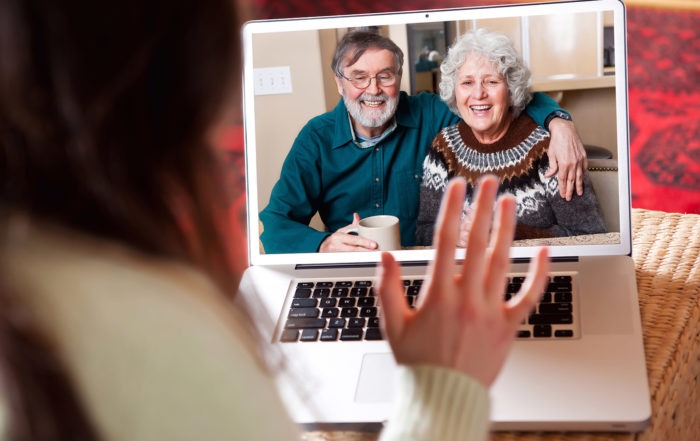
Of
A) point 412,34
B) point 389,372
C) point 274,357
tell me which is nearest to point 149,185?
point 274,357

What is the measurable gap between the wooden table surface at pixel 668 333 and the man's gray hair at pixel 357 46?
429 millimetres

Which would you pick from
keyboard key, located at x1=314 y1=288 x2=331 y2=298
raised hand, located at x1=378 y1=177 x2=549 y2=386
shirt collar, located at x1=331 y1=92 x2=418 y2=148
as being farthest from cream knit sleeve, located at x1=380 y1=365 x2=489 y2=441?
shirt collar, located at x1=331 y1=92 x2=418 y2=148

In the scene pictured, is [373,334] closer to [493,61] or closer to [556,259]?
[556,259]

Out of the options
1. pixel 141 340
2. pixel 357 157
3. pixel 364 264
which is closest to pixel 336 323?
pixel 364 264

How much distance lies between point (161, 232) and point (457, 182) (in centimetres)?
22

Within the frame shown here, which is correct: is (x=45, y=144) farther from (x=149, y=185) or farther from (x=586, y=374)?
(x=586, y=374)

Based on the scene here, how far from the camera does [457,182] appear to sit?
0.47 meters

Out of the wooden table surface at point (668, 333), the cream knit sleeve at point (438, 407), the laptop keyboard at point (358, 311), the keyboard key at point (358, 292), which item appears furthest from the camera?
the keyboard key at point (358, 292)

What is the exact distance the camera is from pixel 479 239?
1.62ft

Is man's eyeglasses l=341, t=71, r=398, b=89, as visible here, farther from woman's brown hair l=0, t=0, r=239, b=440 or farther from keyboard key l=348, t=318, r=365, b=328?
woman's brown hair l=0, t=0, r=239, b=440

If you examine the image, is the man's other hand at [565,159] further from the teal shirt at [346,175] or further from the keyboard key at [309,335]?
the keyboard key at [309,335]

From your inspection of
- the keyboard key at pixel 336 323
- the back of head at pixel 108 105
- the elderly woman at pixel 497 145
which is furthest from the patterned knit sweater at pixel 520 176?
the back of head at pixel 108 105

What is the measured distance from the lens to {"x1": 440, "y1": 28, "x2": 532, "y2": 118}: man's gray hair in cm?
87

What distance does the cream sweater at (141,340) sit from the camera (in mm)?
303
